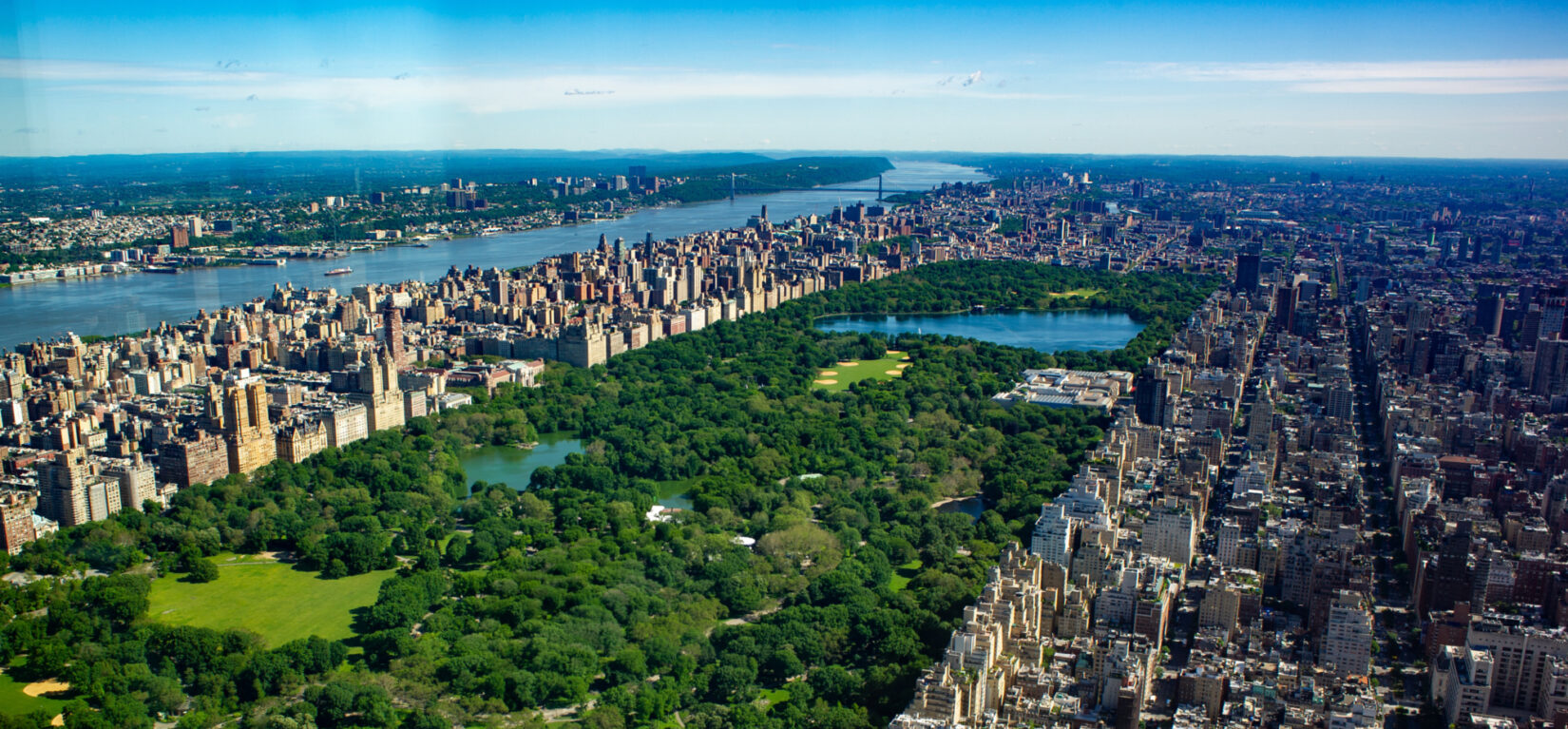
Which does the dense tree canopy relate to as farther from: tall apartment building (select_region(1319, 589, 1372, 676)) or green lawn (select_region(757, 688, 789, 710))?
tall apartment building (select_region(1319, 589, 1372, 676))

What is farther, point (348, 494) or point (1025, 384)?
point (1025, 384)

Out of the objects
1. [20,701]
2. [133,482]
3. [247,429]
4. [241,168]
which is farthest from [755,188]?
[20,701]

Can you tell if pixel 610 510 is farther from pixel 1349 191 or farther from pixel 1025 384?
pixel 1349 191

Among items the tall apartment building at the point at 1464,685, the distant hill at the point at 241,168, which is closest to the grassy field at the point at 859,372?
the distant hill at the point at 241,168

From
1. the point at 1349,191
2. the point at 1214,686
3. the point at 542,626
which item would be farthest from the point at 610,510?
the point at 1349,191

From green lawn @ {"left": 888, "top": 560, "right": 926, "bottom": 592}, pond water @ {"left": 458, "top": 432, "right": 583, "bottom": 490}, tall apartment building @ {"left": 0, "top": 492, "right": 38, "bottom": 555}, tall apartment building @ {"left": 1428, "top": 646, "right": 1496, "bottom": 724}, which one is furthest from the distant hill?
tall apartment building @ {"left": 1428, "top": 646, "right": 1496, "bottom": 724}

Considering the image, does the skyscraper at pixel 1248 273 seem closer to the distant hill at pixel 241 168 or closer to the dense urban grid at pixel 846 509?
the dense urban grid at pixel 846 509

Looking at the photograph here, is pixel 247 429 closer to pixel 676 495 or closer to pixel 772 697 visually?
pixel 676 495
